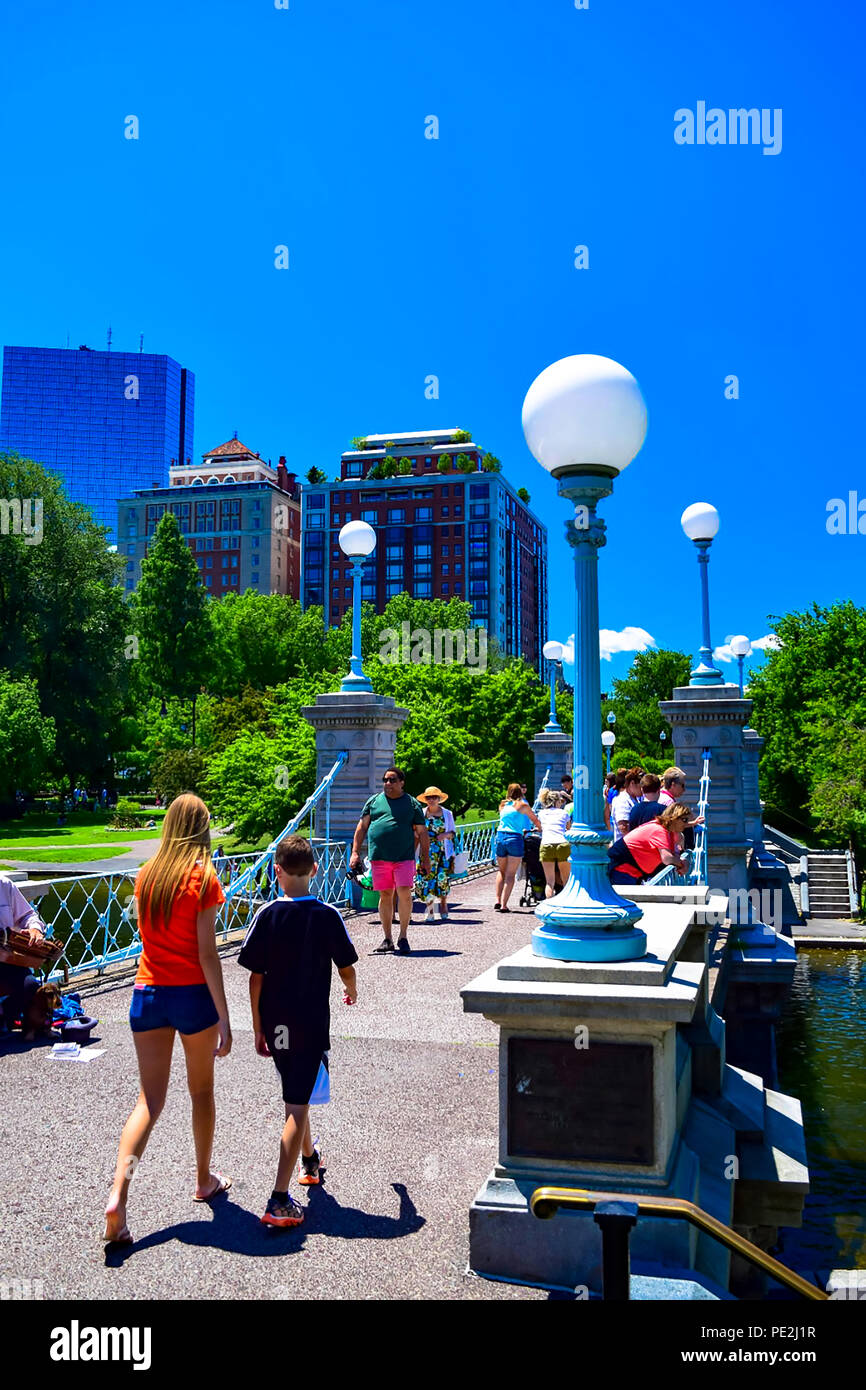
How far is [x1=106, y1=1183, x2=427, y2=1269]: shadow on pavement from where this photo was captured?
13.5 ft

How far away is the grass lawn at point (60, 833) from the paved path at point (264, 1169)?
90.1 ft

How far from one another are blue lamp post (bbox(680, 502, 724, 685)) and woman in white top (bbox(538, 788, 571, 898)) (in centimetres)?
383

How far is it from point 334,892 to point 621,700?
2294 inches

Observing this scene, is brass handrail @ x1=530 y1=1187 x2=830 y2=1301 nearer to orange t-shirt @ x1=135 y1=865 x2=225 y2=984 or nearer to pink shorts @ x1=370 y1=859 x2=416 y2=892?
orange t-shirt @ x1=135 y1=865 x2=225 y2=984

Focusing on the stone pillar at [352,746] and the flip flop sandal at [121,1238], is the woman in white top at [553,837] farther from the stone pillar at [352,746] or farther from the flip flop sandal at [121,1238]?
the flip flop sandal at [121,1238]

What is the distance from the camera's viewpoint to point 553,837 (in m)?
12.4

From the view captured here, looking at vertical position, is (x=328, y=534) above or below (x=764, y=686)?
above

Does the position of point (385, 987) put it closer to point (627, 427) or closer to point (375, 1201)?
point (375, 1201)

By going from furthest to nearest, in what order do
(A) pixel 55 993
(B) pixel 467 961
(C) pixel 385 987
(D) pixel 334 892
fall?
(D) pixel 334 892 < (B) pixel 467 961 < (C) pixel 385 987 < (A) pixel 55 993

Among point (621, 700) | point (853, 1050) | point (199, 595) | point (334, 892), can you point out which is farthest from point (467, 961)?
point (621, 700)

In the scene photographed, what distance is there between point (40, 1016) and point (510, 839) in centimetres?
757

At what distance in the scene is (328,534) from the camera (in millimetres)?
117250

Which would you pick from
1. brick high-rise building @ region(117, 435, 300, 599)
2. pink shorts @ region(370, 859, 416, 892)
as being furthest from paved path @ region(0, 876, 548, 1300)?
brick high-rise building @ region(117, 435, 300, 599)

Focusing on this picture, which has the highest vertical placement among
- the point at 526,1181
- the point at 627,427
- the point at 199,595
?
the point at 199,595
